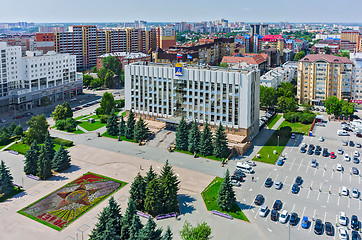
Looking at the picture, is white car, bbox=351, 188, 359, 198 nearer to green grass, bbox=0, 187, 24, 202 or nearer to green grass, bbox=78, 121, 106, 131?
green grass, bbox=0, 187, 24, 202

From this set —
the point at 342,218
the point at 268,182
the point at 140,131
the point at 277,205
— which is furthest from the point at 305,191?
the point at 140,131

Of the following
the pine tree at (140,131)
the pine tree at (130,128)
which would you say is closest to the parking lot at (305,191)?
the pine tree at (140,131)

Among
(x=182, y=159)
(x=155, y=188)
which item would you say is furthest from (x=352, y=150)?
(x=155, y=188)

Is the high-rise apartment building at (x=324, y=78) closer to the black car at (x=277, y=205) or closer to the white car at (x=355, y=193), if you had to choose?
the white car at (x=355, y=193)

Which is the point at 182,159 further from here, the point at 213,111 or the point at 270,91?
the point at 270,91

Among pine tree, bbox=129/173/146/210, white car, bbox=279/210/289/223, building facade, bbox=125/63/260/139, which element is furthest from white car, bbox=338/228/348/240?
building facade, bbox=125/63/260/139

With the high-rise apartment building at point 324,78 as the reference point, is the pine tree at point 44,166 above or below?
below

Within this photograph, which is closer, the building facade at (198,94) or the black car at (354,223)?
the black car at (354,223)
